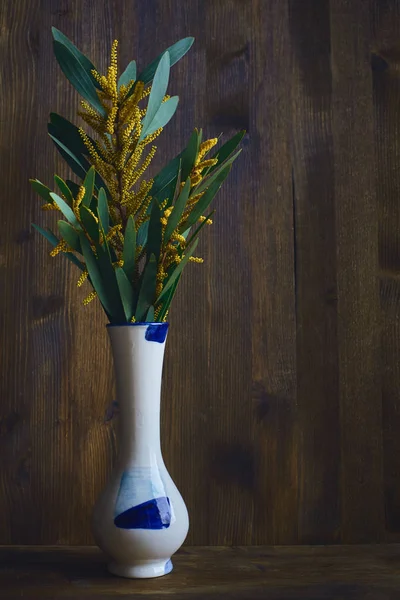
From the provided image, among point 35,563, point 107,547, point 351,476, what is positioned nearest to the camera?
point 107,547

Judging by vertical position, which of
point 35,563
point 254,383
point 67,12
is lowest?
point 35,563

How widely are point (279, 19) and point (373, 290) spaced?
49 cm

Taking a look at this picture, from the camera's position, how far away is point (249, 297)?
42.6 inches

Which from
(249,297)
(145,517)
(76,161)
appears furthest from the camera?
(249,297)

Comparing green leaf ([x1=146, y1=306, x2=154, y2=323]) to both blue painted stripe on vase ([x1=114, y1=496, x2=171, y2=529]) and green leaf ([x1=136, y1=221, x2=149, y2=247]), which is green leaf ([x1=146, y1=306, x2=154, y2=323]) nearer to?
green leaf ([x1=136, y1=221, x2=149, y2=247])

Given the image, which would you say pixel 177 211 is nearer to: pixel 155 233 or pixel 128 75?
pixel 155 233

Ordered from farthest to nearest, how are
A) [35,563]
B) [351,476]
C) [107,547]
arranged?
A: [351,476] < [35,563] < [107,547]

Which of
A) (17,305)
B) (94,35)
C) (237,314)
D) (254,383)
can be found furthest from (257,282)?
(94,35)

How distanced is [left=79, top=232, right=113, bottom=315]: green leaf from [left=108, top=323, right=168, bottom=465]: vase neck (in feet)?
0.12

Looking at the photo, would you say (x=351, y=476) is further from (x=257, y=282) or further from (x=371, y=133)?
(x=371, y=133)

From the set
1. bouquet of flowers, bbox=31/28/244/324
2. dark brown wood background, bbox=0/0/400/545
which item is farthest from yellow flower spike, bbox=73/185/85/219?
dark brown wood background, bbox=0/0/400/545

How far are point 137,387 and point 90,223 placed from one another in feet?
0.70

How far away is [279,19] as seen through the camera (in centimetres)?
113

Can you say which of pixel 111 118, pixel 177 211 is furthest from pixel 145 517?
pixel 111 118
